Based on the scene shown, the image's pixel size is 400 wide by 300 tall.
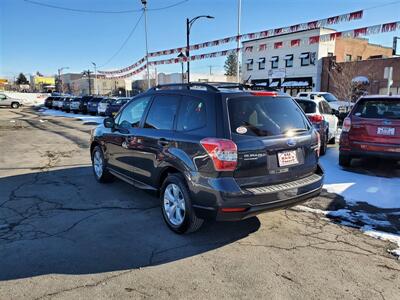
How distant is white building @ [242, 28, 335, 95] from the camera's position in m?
37.8

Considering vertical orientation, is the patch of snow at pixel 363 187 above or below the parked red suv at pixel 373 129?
below

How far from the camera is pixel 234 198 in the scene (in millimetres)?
3639

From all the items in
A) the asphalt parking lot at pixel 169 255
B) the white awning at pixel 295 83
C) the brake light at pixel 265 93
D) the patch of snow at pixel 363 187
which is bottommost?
the asphalt parking lot at pixel 169 255

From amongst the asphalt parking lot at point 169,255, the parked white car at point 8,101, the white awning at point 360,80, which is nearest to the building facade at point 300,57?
the white awning at point 360,80

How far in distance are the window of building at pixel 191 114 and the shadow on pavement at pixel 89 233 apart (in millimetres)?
1335

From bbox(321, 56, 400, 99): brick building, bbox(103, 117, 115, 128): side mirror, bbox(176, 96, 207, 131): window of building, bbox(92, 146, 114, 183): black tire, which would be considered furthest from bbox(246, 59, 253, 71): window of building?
bbox(176, 96, 207, 131): window of building

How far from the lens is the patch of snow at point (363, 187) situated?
5574 mm

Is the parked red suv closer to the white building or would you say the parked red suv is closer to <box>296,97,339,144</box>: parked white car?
<box>296,97,339,144</box>: parked white car

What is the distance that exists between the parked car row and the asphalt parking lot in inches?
724

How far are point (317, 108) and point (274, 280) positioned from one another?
22.2 feet

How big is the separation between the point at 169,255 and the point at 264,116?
1.89m

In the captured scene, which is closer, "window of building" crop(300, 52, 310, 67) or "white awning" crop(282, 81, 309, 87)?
"window of building" crop(300, 52, 310, 67)

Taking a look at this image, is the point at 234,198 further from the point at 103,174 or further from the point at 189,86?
the point at 103,174

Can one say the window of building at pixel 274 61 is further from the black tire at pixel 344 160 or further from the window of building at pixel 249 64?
the black tire at pixel 344 160
